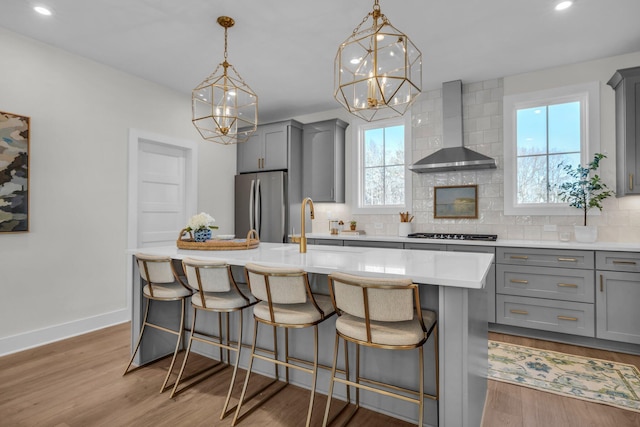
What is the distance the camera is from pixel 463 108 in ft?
14.1

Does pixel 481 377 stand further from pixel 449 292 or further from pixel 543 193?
pixel 543 193

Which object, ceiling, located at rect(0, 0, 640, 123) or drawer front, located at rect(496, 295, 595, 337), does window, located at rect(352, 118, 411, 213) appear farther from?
drawer front, located at rect(496, 295, 595, 337)

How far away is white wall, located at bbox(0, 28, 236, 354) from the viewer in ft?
10.4

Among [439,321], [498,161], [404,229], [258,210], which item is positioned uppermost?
[498,161]

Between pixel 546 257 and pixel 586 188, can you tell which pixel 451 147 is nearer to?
pixel 586 188

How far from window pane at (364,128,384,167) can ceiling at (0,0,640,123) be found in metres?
1.05

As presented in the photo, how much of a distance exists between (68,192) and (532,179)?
5.02 metres

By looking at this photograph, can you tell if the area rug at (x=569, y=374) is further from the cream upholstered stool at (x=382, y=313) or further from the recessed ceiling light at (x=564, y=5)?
the recessed ceiling light at (x=564, y=5)

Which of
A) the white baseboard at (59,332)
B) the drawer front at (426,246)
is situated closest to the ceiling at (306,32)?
the drawer front at (426,246)

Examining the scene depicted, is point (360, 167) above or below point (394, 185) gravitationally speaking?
above

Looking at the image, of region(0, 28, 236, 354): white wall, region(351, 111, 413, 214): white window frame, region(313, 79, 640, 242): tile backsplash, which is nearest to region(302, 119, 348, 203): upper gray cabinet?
region(351, 111, 413, 214): white window frame

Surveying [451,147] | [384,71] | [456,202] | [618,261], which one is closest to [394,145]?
[451,147]

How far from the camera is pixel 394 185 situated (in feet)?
15.8

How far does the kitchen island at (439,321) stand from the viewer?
5.33 feet
